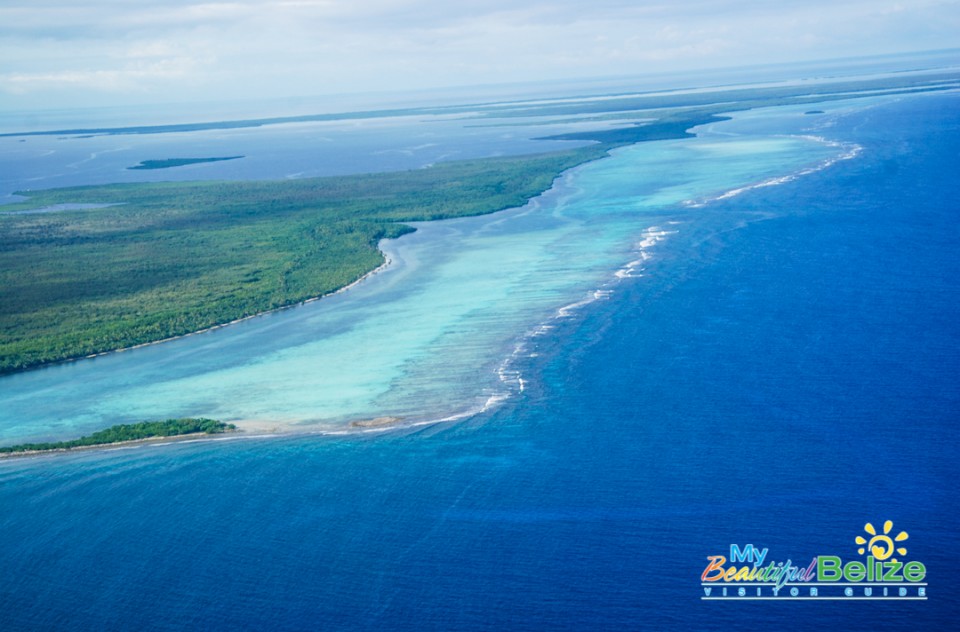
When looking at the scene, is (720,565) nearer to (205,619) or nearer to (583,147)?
(205,619)

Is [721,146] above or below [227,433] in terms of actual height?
above

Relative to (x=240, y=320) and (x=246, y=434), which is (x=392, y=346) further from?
(x=240, y=320)

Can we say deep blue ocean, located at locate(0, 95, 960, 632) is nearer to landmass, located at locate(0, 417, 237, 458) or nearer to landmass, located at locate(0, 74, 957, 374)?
landmass, located at locate(0, 417, 237, 458)

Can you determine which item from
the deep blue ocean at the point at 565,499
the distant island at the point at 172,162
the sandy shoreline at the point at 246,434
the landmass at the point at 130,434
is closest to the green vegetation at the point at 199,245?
the landmass at the point at 130,434

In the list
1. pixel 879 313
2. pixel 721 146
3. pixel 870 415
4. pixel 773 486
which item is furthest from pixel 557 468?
pixel 721 146

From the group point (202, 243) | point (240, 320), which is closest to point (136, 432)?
point (240, 320)

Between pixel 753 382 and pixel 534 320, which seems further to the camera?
pixel 534 320
